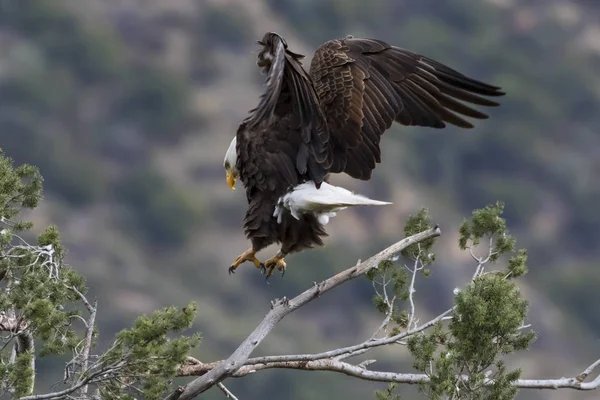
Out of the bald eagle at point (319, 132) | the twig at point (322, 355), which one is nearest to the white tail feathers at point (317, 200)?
the bald eagle at point (319, 132)

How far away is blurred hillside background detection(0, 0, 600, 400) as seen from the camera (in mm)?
55531

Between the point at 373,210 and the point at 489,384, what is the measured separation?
52.9 m

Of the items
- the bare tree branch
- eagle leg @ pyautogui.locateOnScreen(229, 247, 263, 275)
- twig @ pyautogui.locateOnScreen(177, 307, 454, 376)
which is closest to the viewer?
twig @ pyautogui.locateOnScreen(177, 307, 454, 376)

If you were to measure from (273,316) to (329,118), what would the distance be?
165 centimetres

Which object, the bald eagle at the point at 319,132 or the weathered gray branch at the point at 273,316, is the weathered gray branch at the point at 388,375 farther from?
the bald eagle at the point at 319,132

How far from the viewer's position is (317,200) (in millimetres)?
7973

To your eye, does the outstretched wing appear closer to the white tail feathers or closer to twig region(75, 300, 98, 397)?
the white tail feathers

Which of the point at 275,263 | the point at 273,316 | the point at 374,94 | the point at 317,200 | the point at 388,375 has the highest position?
the point at 374,94

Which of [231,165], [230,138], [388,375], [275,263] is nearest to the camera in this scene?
[388,375]

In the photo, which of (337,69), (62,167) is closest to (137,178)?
(62,167)

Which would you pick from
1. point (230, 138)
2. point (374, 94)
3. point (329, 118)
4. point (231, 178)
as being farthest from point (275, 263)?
point (230, 138)

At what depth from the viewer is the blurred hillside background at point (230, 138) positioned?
55.5 m

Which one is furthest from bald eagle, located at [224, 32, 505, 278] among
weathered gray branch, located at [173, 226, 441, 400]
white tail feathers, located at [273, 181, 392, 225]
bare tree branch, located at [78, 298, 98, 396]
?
bare tree branch, located at [78, 298, 98, 396]

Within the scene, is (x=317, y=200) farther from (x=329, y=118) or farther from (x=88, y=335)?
(x=88, y=335)
